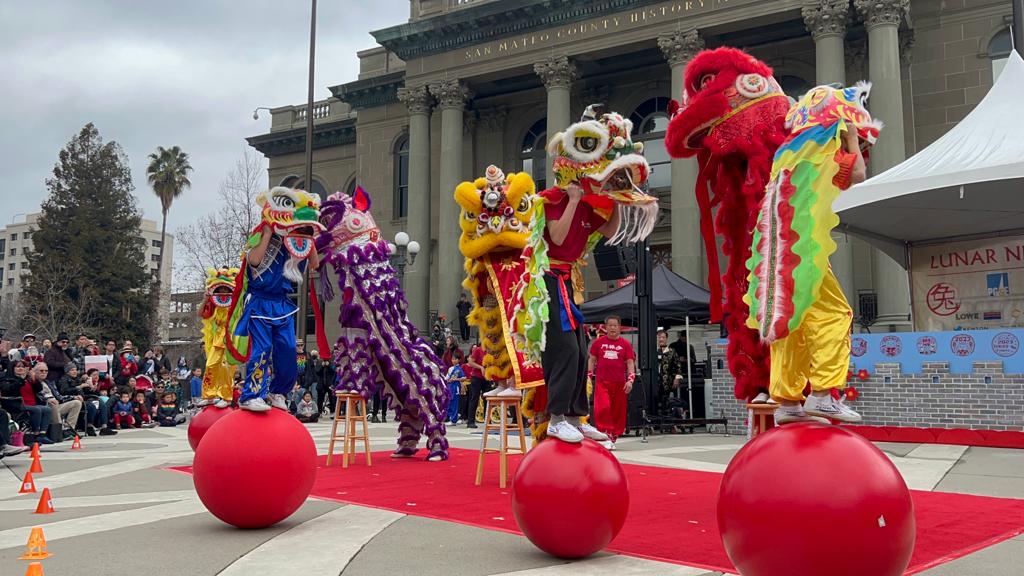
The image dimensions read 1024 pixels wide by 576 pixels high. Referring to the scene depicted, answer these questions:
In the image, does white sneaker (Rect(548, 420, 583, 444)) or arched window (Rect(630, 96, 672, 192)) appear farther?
arched window (Rect(630, 96, 672, 192))

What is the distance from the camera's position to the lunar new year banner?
13398mm

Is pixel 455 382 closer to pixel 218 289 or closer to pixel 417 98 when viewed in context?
pixel 218 289

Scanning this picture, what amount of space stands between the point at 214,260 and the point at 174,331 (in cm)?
3614

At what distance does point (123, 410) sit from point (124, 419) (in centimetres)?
36

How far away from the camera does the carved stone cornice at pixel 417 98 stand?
28984 mm

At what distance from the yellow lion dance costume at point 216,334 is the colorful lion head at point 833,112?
8.50 metres

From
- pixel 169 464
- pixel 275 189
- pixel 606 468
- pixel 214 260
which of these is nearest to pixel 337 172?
pixel 214 260

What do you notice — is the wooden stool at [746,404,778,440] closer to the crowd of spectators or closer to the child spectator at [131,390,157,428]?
the crowd of spectators

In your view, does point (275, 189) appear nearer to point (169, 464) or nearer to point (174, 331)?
point (169, 464)

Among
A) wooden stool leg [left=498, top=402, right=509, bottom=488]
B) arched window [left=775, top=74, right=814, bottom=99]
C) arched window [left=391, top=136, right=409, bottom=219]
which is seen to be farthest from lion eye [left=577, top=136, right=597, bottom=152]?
arched window [left=391, top=136, right=409, bottom=219]

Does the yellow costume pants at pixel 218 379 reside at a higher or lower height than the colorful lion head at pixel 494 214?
lower

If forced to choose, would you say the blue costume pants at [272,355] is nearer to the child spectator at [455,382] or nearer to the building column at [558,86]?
the child spectator at [455,382]

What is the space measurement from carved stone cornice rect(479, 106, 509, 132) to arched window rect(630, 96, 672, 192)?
5341 millimetres

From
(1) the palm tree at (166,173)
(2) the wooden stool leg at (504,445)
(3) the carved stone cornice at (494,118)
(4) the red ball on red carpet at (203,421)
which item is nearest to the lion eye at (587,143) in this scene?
(2) the wooden stool leg at (504,445)
